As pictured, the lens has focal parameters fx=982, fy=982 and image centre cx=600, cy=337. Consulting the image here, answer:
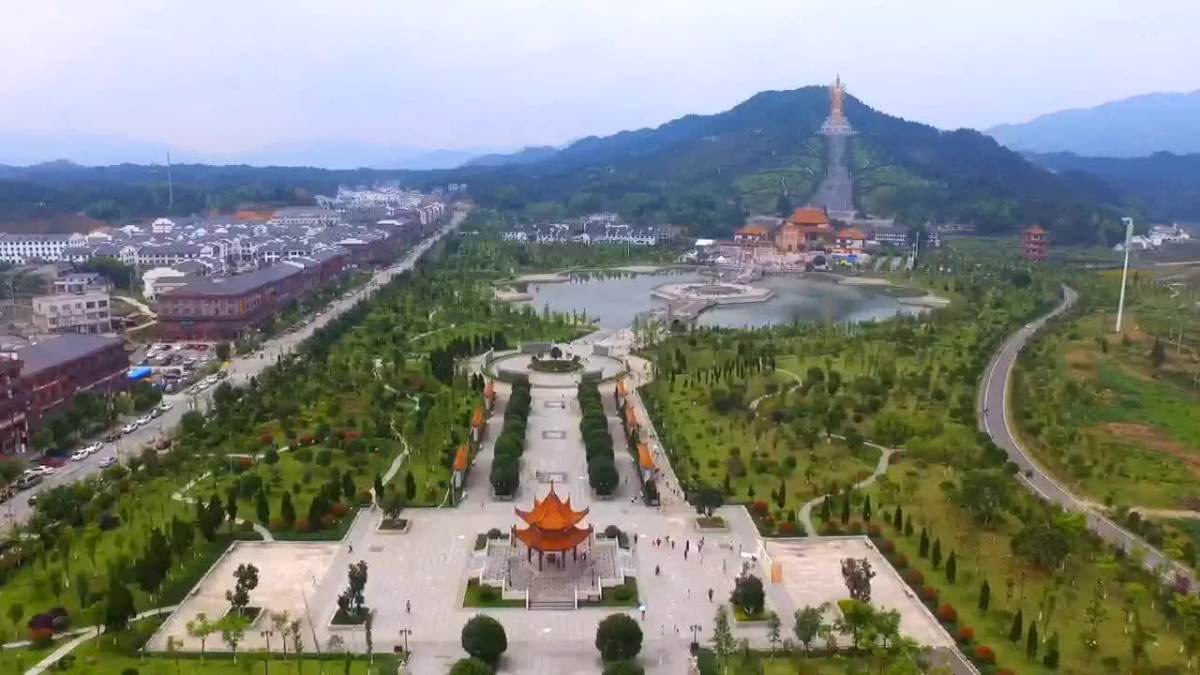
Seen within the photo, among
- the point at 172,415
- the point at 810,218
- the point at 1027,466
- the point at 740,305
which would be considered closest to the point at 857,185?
the point at 810,218

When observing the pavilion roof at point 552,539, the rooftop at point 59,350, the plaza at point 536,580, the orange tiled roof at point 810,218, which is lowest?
the plaza at point 536,580

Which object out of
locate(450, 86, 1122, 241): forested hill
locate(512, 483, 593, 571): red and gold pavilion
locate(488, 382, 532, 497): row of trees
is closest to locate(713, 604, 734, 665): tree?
locate(512, 483, 593, 571): red and gold pavilion

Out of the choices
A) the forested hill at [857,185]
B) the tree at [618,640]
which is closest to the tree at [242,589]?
the tree at [618,640]

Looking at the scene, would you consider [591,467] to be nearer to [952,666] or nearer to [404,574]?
[404,574]

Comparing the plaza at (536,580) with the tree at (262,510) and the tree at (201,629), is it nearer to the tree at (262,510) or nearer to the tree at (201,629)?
the tree at (201,629)

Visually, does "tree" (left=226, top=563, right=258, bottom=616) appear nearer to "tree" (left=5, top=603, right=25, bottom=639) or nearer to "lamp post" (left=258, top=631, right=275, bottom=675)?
"lamp post" (left=258, top=631, right=275, bottom=675)

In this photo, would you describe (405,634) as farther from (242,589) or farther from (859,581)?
(859,581)

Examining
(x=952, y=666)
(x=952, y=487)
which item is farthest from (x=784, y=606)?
(x=952, y=487)

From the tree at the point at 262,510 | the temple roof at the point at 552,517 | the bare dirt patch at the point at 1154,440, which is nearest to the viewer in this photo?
the temple roof at the point at 552,517
